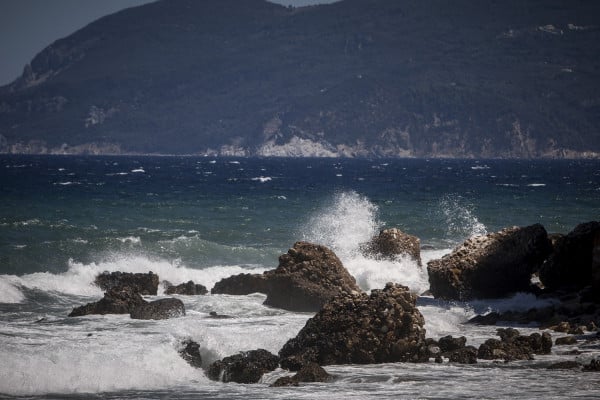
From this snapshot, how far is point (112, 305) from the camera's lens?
2381 centimetres

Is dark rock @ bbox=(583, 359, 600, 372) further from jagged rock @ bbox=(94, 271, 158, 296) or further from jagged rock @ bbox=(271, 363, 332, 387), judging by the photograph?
jagged rock @ bbox=(94, 271, 158, 296)

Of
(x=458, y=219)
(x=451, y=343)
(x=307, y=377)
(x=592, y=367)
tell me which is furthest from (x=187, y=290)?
(x=458, y=219)

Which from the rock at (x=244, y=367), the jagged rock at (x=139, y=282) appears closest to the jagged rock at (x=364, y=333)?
the rock at (x=244, y=367)

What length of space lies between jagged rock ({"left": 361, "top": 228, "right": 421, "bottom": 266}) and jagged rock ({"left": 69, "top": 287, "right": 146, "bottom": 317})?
10308mm

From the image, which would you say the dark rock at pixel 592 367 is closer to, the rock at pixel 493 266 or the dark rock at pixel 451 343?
the dark rock at pixel 451 343

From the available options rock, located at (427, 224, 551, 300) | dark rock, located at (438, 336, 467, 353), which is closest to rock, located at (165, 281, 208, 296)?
rock, located at (427, 224, 551, 300)

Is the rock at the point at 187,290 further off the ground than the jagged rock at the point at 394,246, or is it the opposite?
the jagged rock at the point at 394,246

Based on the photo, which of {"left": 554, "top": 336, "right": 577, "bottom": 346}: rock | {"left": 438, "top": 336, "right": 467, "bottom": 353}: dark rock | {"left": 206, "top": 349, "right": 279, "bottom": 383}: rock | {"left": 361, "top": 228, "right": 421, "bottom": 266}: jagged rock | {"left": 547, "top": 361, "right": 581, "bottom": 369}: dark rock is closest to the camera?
{"left": 206, "top": 349, "right": 279, "bottom": 383}: rock

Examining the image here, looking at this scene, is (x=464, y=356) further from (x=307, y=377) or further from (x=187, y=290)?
(x=187, y=290)

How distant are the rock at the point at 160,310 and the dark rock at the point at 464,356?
7.51 m

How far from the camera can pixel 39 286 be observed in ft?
93.8

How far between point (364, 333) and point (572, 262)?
973 centimetres

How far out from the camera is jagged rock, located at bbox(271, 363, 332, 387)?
1741 cm

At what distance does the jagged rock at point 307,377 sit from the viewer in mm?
17406
